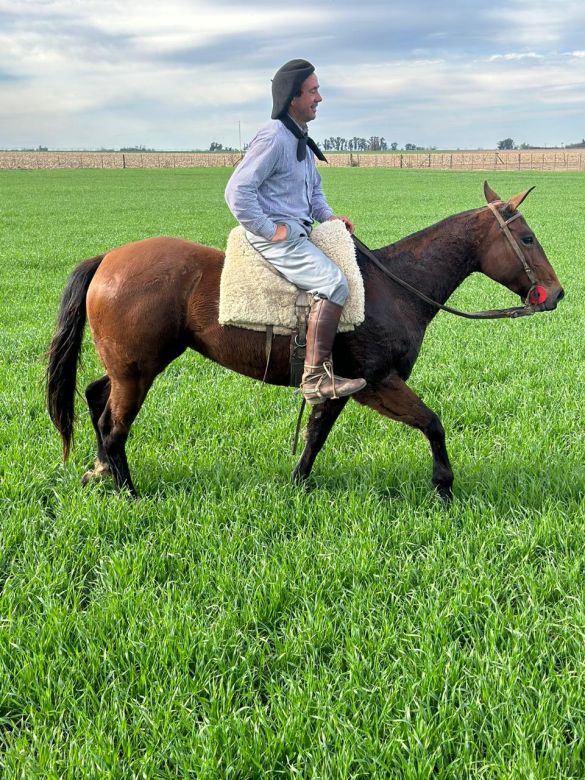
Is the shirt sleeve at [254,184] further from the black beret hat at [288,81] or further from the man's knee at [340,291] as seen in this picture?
the man's knee at [340,291]

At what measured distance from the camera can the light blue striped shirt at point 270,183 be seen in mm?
4250

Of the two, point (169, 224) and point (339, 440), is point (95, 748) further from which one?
point (169, 224)

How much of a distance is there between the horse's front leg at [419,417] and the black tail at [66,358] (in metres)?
2.33

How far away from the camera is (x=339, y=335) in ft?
15.3

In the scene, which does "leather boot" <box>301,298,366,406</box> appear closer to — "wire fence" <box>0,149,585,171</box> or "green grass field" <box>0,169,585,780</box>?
"green grass field" <box>0,169,585,780</box>

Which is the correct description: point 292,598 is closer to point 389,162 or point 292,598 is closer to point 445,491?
point 445,491

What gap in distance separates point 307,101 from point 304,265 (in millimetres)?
1080

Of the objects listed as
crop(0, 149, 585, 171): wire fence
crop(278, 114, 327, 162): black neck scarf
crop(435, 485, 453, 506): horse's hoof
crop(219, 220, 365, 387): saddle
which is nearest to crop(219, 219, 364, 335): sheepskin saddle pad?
crop(219, 220, 365, 387): saddle

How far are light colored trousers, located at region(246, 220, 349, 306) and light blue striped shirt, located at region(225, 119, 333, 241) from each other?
0.38 ft

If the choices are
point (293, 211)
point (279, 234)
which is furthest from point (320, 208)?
point (279, 234)

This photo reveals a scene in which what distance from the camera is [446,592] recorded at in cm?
353

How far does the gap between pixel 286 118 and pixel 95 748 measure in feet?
12.4

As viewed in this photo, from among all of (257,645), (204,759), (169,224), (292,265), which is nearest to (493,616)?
(257,645)

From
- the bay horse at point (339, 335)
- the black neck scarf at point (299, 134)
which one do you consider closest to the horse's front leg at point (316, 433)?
the bay horse at point (339, 335)
